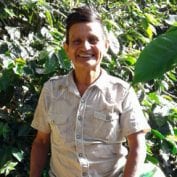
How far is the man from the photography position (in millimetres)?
1809

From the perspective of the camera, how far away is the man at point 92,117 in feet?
5.93

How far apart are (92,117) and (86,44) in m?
0.29

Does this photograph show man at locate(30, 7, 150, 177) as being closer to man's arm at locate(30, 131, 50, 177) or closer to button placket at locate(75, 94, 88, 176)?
button placket at locate(75, 94, 88, 176)

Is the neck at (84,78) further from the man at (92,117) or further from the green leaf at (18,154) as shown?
the green leaf at (18,154)

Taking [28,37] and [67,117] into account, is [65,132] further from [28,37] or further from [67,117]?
[28,37]

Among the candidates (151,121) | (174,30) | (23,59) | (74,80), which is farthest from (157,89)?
(174,30)

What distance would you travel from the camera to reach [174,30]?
640 millimetres

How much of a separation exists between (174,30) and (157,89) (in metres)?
2.24

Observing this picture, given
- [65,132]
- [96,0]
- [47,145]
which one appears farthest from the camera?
[96,0]

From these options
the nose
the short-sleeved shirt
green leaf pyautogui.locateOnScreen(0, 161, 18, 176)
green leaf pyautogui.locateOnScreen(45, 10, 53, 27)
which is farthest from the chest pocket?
green leaf pyautogui.locateOnScreen(45, 10, 53, 27)

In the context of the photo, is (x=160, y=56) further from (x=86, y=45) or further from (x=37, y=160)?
(x=37, y=160)

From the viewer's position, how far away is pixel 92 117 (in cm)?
183

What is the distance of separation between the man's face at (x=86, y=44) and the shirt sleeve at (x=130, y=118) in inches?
7.7

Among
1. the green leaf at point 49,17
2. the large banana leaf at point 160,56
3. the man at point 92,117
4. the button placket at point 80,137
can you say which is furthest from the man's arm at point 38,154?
the large banana leaf at point 160,56
